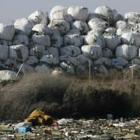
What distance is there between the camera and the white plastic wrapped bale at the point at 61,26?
19953 millimetres

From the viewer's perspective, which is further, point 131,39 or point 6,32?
point 131,39

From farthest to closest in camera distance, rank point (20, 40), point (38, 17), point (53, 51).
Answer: point (38, 17) < point (53, 51) < point (20, 40)

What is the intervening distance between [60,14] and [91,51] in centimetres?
265

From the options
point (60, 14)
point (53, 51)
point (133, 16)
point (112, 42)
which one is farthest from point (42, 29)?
point (133, 16)

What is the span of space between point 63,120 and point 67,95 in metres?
1.32

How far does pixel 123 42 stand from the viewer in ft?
65.0

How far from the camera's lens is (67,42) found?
761 inches

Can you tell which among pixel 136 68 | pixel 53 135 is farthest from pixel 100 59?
pixel 53 135

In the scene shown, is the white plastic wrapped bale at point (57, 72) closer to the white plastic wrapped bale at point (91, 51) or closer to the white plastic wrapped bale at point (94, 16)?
the white plastic wrapped bale at point (91, 51)

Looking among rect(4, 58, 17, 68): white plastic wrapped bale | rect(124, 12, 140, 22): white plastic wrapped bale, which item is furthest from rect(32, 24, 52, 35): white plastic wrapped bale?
rect(124, 12, 140, 22): white plastic wrapped bale

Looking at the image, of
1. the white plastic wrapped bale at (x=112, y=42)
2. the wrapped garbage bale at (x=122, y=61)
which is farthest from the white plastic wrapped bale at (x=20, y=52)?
the wrapped garbage bale at (x=122, y=61)

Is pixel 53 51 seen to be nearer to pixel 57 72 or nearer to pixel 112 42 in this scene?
pixel 57 72

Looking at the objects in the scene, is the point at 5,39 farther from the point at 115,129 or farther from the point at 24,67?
the point at 115,129

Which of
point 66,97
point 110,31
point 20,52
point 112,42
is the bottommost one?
point 66,97
